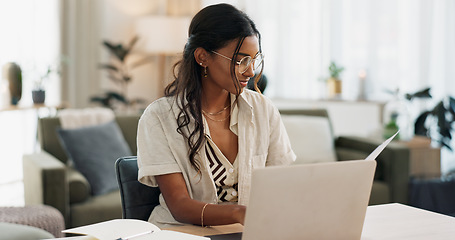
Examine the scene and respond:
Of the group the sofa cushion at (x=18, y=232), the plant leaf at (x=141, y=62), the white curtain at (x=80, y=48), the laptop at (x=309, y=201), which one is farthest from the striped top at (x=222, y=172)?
the plant leaf at (x=141, y=62)

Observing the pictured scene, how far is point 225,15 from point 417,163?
8.36 ft

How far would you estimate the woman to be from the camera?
1.50m

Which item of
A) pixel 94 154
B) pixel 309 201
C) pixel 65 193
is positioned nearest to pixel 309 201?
pixel 309 201

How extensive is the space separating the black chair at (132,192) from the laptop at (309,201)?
2.07ft

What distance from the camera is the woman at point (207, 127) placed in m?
1.50

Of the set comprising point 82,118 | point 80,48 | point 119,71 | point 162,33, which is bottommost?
point 82,118

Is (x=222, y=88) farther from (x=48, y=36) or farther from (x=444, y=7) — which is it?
(x=48, y=36)

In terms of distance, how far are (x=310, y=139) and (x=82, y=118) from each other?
137cm

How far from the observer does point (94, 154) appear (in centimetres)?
304

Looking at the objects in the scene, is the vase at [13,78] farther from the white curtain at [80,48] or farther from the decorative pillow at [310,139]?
the decorative pillow at [310,139]

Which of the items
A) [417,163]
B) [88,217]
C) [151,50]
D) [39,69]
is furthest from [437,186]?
[39,69]

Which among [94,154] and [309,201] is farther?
[94,154]

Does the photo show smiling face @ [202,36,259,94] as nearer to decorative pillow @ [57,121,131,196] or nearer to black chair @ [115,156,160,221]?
black chair @ [115,156,160,221]

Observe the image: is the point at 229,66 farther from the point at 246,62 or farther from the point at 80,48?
the point at 80,48
